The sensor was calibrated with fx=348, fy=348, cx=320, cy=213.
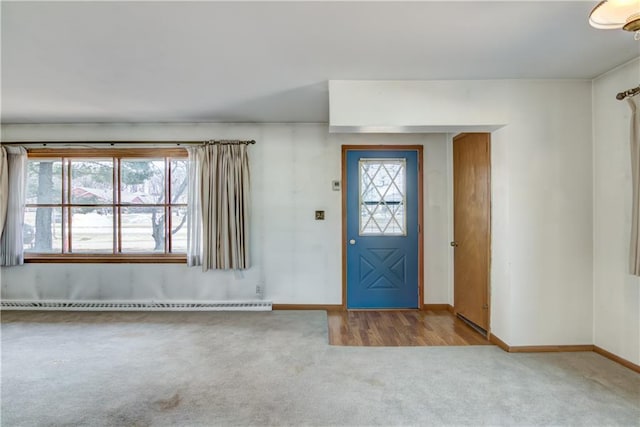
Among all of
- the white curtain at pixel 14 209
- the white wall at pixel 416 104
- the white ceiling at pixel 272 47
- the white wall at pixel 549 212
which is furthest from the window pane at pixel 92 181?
the white wall at pixel 549 212

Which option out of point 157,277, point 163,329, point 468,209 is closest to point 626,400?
point 468,209

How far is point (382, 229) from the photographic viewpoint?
4.65 metres

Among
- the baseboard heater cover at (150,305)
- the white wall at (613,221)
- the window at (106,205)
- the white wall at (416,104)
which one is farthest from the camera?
the window at (106,205)

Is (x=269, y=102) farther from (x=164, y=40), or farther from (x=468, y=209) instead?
(x=468, y=209)

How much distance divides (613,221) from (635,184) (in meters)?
0.47

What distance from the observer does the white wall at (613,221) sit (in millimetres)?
2828

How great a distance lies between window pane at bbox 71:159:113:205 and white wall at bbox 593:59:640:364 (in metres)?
5.57

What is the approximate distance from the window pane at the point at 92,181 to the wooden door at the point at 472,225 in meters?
4.55

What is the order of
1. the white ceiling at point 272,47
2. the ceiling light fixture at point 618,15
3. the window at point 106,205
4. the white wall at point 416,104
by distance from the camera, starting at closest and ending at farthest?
the ceiling light fixture at point 618,15 < the white ceiling at point 272,47 < the white wall at point 416,104 < the window at point 106,205

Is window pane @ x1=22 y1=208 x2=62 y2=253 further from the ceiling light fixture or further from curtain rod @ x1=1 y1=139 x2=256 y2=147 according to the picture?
the ceiling light fixture

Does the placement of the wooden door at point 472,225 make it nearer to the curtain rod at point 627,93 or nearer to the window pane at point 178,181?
the curtain rod at point 627,93

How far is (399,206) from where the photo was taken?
4.65 m

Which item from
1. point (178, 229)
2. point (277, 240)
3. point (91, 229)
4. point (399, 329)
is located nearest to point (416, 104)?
point (399, 329)

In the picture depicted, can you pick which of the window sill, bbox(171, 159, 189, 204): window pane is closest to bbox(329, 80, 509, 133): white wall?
bbox(171, 159, 189, 204): window pane
